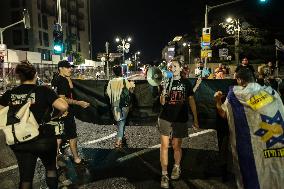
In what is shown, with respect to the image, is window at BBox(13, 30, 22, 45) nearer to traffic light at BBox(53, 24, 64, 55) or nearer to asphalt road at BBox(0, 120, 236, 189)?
traffic light at BBox(53, 24, 64, 55)

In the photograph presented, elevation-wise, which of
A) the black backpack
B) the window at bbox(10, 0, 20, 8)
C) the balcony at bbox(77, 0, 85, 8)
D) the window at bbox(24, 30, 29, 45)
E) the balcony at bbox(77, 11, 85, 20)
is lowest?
the black backpack

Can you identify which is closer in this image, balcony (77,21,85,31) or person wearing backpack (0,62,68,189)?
person wearing backpack (0,62,68,189)

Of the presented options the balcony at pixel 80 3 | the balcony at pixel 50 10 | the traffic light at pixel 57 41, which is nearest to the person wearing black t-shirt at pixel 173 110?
the traffic light at pixel 57 41

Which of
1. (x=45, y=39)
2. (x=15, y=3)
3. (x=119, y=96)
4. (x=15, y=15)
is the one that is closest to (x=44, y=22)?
(x=45, y=39)

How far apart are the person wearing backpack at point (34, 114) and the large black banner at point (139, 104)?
12.2 feet

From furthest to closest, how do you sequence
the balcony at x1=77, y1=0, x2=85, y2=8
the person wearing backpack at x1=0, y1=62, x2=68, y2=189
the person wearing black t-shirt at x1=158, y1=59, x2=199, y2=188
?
the balcony at x1=77, y1=0, x2=85, y2=8 < the person wearing black t-shirt at x1=158, y1=59, x2=199, y2=188 < the person wearing backpack at x1=0, y1=62, x2=68, y2=189

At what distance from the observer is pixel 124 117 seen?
24.9 feet

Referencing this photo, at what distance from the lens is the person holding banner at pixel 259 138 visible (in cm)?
347

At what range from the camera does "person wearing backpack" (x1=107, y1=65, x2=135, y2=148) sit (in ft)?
24.5

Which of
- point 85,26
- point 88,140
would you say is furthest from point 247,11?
point 85,26

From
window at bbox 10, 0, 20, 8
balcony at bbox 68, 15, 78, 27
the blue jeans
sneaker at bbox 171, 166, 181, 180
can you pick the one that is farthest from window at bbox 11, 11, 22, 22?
sneaker at bbox 171, 166, 181, 180

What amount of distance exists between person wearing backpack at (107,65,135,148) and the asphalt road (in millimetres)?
624

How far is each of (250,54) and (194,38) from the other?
1631 centimetres

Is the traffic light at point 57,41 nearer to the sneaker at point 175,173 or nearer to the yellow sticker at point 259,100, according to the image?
the sneaker at point 175,173
